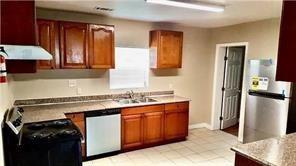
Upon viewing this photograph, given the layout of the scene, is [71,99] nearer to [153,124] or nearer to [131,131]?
[131,131]

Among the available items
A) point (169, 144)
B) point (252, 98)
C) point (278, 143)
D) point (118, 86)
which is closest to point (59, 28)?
A: point (118, 86)

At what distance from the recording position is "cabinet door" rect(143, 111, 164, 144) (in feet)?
13.1

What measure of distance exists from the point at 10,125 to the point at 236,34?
433 centimetres

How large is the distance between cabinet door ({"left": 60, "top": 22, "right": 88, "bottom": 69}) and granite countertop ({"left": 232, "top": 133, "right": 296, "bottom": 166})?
265 centimetres

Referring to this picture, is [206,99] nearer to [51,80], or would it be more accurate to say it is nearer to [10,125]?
[51,80]

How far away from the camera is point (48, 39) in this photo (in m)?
3.28

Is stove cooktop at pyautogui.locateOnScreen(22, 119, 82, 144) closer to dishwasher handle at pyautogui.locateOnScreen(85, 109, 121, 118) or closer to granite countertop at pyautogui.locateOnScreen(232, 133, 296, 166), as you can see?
dishwasher handle at pyautogui.locateOnScreen(85, 109, 121, 118)

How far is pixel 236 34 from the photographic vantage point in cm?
464

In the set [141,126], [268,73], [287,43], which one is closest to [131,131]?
[141,126]

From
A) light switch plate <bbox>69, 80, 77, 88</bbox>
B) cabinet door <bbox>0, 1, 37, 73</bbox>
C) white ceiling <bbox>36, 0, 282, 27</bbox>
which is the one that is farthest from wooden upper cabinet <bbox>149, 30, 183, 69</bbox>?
cabinet door <bbox>0, 1, 37, 73</bbox>

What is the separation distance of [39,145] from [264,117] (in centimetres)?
345

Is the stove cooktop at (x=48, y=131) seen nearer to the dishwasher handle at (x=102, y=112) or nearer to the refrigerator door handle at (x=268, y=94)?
the dishwasher handle at (x=102, y=112)

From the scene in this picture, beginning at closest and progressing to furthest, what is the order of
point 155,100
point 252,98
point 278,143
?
point 278,143 < point 252,98 < point 155,100

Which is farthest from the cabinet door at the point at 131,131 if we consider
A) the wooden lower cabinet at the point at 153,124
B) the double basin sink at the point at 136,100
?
the double basin sink at the point at 136,100
